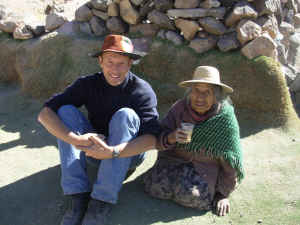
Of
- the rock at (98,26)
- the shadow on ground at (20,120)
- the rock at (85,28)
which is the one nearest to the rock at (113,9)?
the rock at (98,26)

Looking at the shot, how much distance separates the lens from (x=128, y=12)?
14.7 feet

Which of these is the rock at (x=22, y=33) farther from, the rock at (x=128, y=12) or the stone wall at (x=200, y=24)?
the rock at (x=128, y=12)

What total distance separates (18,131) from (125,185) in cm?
189

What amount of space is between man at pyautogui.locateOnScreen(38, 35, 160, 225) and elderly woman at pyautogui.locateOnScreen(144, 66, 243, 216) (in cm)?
24

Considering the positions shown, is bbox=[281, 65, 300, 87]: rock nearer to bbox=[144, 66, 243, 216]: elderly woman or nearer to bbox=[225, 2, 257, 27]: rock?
bbox=[225, 2, 257, 27]: rock

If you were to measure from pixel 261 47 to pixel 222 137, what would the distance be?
1.80m

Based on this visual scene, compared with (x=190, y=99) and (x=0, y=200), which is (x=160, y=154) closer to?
(x=190, y=99)

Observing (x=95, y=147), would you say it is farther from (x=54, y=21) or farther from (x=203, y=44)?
(x=54, y=21)

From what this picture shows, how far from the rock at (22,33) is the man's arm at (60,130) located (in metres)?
2.99

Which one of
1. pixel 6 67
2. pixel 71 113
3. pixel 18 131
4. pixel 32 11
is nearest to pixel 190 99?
pixel 71 113

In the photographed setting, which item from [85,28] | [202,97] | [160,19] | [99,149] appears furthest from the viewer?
[85,28]

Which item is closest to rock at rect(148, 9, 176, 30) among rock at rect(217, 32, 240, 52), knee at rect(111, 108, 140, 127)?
rock at rect(217, 32, 240, 52)

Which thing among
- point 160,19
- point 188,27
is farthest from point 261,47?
point 160,19

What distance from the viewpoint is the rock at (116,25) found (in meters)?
4.62
